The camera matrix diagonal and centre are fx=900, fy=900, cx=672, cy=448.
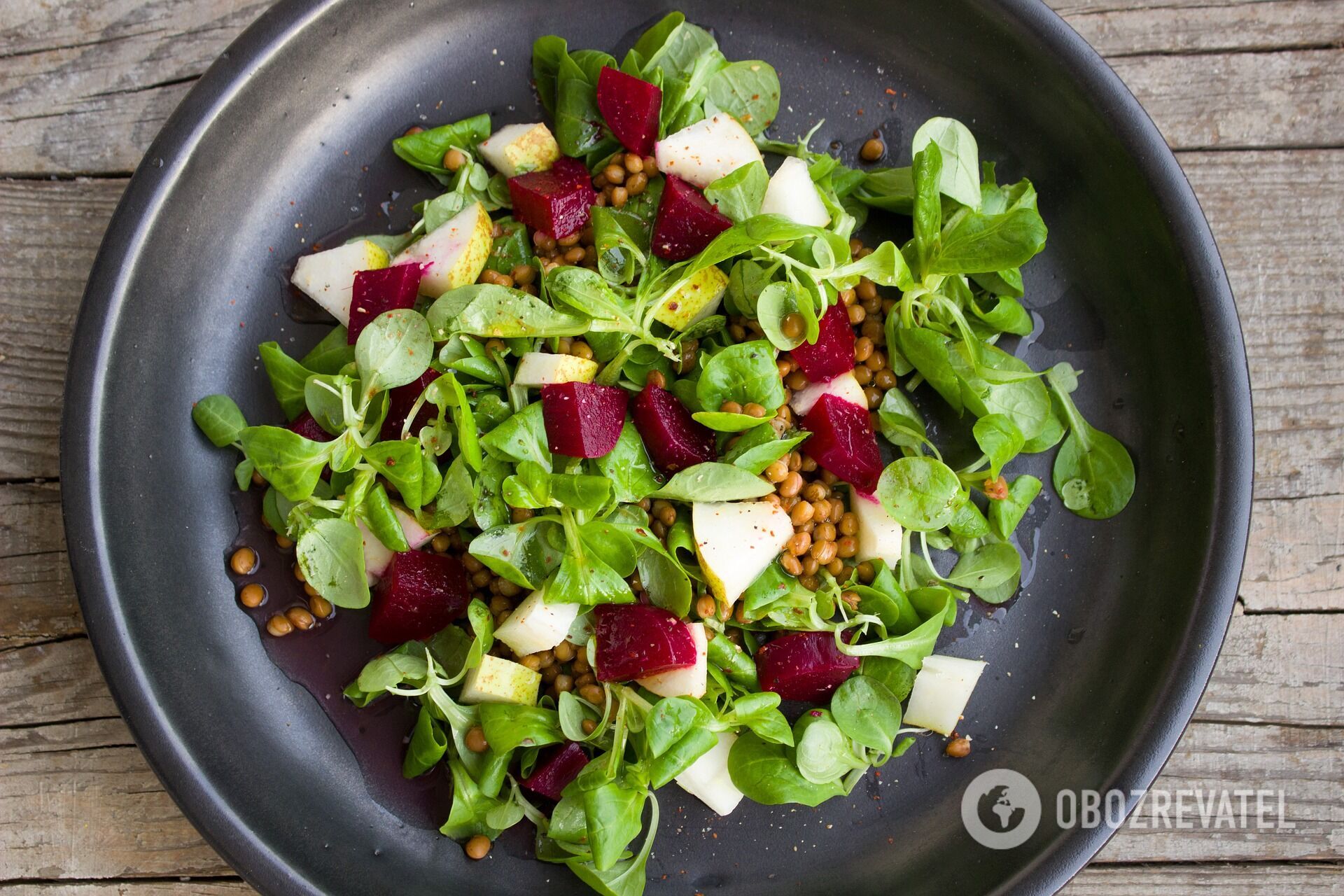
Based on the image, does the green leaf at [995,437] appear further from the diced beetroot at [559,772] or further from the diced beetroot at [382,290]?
the diced beetroot at [382,290]

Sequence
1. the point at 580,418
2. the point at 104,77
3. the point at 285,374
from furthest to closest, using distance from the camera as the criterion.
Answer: the point at 104,77 → the point at 285,374 → the point at 580,418

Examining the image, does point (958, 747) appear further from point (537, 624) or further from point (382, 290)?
point (382, 290)

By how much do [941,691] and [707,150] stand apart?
93 cm

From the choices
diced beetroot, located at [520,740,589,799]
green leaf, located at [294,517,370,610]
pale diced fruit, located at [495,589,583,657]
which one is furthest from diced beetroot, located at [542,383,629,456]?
diced beetroot, located at [520,740,589,799]

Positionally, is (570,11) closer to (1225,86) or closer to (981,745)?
(1225,86)

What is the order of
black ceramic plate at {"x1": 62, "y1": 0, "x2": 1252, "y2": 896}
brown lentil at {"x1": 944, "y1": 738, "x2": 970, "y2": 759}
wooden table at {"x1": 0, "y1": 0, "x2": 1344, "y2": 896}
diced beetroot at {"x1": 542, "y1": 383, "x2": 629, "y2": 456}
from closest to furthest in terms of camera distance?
diced beetroot at {"x1": 542, "y1": 383, "x2": 629, "y2": 456} → black ceramic plate at {"x1": 62, "y1": 0, "x2": 1252, "y2": 896} → brown lentil at {"x1": 944, "y1": 738, "x2": 970, "y2": 759} → wooden table at {"x1": 0, "y1": 0, "x2": 1344, "y2": 896}

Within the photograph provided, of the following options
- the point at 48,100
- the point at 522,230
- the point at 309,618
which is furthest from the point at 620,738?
the point at 48,100

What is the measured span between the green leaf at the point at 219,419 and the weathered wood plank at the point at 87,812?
57 cm

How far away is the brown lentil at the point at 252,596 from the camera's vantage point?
4.68 ft

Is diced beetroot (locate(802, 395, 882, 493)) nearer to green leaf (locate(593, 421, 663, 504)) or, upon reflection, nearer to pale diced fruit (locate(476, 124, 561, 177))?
green leaf (locate(593, 421, 663, 504))

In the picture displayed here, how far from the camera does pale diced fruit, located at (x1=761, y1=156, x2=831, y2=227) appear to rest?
54.0 inches

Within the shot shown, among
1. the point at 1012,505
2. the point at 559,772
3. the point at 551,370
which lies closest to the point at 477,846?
the point at 559,772

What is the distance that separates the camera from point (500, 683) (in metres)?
1.34

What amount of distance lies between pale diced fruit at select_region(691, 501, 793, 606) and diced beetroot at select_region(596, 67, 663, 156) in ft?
1.95
